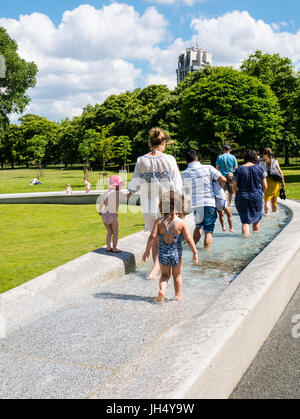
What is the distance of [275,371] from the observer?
3.30 metres

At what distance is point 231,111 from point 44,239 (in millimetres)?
34162

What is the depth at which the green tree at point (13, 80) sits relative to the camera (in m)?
34.5

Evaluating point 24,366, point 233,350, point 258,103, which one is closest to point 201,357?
point 233,350

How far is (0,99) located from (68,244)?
31479 mm

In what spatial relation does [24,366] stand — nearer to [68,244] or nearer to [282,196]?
[68,244]

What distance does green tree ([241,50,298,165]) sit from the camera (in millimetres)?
49688

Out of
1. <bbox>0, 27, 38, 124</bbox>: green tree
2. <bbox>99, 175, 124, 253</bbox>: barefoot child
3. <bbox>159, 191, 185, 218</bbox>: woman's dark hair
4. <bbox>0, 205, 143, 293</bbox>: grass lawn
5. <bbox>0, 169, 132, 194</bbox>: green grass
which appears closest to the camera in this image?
<bbox>159, 191, 185, 218</bbox>: woman's dark hair

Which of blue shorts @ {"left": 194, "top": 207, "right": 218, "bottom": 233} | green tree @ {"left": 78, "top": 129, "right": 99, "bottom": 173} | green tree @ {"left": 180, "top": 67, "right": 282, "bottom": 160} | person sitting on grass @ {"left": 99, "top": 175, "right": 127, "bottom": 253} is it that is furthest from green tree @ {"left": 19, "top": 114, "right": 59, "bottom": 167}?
person sitting on grass @ {"left": 99, "top": 175, "right": 127, "bottom": 253}

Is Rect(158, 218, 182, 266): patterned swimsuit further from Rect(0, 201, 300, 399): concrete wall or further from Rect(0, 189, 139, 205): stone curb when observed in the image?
Rect(0, 189, 139, 205): stone curb

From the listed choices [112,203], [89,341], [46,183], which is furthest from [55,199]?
[46,183]

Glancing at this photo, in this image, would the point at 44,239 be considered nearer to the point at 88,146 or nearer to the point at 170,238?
the point at 170,238

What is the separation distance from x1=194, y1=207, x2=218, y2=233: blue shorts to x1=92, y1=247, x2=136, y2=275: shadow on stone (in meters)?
1.51

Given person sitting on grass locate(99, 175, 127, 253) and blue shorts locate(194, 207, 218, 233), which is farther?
blue shorts locate(194, 207, 218, 233)

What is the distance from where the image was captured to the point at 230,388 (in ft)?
9.79
